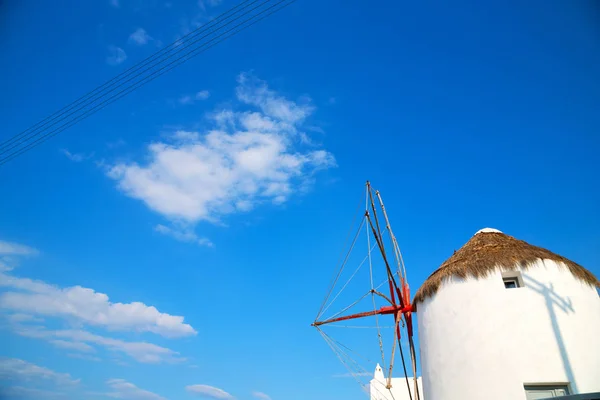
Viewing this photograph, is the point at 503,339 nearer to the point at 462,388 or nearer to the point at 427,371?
the point at 462,388

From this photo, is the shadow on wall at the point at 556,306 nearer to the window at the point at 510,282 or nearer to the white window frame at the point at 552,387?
the white window frame at the point at 552,387

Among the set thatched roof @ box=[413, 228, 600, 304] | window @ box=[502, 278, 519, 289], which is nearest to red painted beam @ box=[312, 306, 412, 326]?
thatched roof @ box=[413, 228, 600, 304]

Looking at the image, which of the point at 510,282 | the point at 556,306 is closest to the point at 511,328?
the point at 556,306

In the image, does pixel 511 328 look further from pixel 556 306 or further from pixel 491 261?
pixel 491 261

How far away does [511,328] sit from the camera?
1233 cm

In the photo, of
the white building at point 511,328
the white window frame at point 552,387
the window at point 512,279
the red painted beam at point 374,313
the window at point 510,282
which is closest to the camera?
the white window frame at point 552,387

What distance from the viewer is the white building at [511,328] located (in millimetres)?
11641

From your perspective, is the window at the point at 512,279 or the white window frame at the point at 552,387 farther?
the window at the point at 512,279

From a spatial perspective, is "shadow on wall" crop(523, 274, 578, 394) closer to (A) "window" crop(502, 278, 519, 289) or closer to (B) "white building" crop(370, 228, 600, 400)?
(B) "white building" crop(370, 228, 600, 400)

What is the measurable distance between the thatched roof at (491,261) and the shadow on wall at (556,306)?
68cm

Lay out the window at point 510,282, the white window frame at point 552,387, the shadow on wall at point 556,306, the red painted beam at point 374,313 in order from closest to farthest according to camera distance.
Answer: the white window frame at point 552,387
the shadow on wall at point 556,306
the window at point 510,282
the red painted beam at point 374,313

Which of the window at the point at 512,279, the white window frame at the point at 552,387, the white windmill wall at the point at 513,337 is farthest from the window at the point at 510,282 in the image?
the white window frame at the point at 552,387

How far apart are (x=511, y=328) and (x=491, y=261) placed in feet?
7.76

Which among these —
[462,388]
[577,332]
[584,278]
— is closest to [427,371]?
[462,388]
